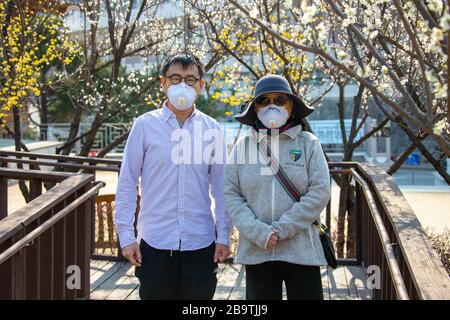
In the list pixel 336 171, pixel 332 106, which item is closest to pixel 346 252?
pixel 336 171

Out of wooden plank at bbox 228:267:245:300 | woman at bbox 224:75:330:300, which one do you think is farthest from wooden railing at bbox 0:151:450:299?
wooden plank at bbox 228:267:245:300

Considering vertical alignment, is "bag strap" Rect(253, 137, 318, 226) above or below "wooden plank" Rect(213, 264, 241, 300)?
above

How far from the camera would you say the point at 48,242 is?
4.08m

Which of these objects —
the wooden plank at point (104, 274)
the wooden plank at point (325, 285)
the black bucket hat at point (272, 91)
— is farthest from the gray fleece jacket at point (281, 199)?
the wooden plank at point (104, 274)

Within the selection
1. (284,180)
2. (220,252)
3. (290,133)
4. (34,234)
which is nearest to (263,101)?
(290,133)

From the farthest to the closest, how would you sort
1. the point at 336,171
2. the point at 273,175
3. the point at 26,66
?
the point at 26,66 → the point at 336,171 → the point at 273,175

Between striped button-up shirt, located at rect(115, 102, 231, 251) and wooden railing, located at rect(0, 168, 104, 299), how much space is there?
55 centimetres

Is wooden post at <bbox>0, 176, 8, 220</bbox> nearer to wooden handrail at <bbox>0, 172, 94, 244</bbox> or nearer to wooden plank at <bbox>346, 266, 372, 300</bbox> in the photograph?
wooden handrail at <bbox>0, 172, 94, 244</bbox>

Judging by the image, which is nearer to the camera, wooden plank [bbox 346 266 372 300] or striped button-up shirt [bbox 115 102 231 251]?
striped button-up shirt [bbox 115 102 231 251]

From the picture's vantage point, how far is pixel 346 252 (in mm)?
8086

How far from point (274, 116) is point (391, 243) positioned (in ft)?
3.71

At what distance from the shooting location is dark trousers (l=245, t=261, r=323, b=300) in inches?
125

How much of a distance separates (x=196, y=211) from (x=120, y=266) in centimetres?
306
